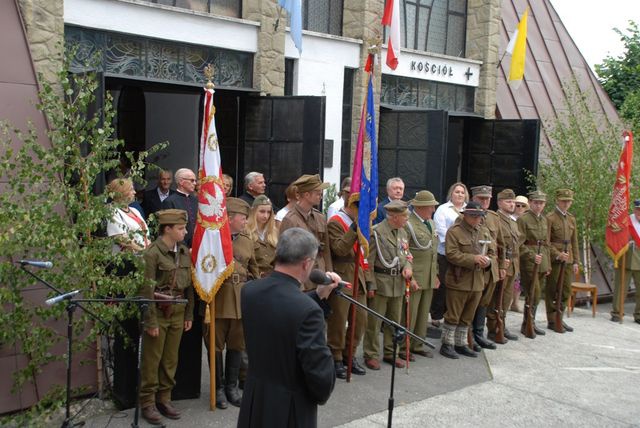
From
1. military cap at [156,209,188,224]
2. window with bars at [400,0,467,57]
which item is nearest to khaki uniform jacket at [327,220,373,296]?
military cap at [156,209,188,224]

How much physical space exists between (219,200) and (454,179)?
35.5ft

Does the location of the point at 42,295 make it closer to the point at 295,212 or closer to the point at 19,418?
the point at 19,418

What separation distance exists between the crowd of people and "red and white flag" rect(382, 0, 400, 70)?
291 cm

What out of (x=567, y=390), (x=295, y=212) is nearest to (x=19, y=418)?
(x=295, y=212)

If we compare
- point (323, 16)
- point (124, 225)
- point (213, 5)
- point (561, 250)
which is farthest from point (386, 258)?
point (323, 16)

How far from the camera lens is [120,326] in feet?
19.5

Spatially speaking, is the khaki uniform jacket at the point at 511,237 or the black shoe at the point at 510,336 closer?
the khaki uniform jacket at the point at 511,237

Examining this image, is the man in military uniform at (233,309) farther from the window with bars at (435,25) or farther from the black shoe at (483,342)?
the window with bars at (435,25)

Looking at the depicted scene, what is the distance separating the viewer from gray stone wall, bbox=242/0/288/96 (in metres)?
10.7

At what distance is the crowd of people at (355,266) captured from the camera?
19.7 feet

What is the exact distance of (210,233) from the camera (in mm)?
6270

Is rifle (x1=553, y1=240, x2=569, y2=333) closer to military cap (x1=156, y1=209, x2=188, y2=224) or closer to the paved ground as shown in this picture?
the paved ground

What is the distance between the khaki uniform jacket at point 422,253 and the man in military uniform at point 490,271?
33.4 inches

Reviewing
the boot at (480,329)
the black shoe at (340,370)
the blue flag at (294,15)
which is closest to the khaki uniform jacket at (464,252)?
the boot at (480,329)
